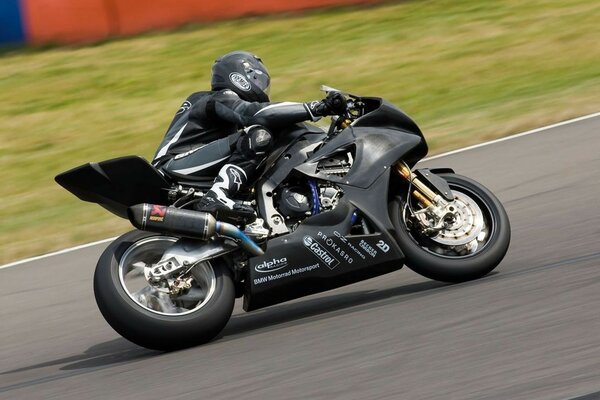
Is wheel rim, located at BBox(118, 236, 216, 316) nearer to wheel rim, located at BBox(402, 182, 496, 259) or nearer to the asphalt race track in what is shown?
the asphalt race track

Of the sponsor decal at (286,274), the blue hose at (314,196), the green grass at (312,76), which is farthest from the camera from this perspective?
the green grass at (312,76)

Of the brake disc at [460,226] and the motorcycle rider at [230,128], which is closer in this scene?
the motorcycle rider at [230,128]

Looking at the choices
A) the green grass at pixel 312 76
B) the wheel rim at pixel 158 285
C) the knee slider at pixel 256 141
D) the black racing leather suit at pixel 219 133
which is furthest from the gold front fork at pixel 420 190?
the green grass at pixel 312 76

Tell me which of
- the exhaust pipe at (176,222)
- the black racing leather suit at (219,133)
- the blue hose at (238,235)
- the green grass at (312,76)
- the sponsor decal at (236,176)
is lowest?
the green grass at (312,76)

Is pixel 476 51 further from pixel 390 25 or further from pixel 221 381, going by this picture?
pixel 221 381

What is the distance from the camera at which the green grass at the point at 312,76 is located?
470 inches

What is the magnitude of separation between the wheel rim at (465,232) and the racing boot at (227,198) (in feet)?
2.93

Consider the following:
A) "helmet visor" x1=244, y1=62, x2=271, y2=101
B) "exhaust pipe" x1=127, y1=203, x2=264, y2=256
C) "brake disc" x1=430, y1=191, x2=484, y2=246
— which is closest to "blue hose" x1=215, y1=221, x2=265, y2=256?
"exhaust pipe" x1=127, y1=203, x2=264, y2=256

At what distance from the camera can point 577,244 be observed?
7047mm

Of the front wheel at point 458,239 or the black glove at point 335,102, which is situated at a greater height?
the black glove at point 335,102

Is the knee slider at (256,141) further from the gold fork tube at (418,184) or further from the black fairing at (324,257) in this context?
the gold fork tube at (418,184)

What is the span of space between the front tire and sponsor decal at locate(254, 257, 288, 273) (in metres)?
0.17

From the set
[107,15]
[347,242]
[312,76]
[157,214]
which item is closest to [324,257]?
[347,242]

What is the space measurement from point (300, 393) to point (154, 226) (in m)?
1.54
